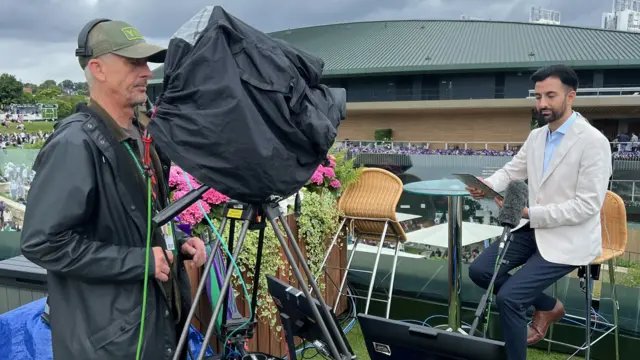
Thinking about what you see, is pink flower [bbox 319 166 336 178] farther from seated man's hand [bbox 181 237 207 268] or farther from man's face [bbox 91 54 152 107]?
man's face [bbox 91 54 152 107]

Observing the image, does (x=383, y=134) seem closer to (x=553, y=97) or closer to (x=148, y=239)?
(x=553, y=97)

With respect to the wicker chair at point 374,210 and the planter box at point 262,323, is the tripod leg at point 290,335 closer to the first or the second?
the planter box at point 262,323

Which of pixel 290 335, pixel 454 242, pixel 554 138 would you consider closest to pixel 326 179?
pixel 454 242

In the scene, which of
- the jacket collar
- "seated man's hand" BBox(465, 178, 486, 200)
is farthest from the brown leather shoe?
the jacket collar

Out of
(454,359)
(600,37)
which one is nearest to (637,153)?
(454,359)

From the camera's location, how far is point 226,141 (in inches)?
57.6

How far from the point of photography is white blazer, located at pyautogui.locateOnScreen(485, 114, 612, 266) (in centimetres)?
283

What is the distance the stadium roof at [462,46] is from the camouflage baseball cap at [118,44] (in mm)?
28118

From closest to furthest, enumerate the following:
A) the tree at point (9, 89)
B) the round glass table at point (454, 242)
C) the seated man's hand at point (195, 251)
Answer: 1. the seated man's hand at point (195, 251)
2. the round glass table at point (454, 242)
3. the tree at point (9, 89)

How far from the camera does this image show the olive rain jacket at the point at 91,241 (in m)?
1.48

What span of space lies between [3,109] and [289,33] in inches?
1278

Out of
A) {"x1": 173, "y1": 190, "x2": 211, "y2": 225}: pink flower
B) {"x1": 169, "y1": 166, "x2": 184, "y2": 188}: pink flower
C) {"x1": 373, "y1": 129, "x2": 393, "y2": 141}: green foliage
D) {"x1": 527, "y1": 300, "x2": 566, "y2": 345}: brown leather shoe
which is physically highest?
{"x1": 373, "y1": 129, "x2": 393, "y2": 141}: green foliage

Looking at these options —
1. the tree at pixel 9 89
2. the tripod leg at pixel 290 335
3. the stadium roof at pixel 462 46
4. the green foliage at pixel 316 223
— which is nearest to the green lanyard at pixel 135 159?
the tripod leg at pixel 290 335

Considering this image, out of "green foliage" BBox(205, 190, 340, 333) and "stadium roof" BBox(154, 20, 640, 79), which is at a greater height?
"stadium roof" BBox(154, 20, 640, 79)
